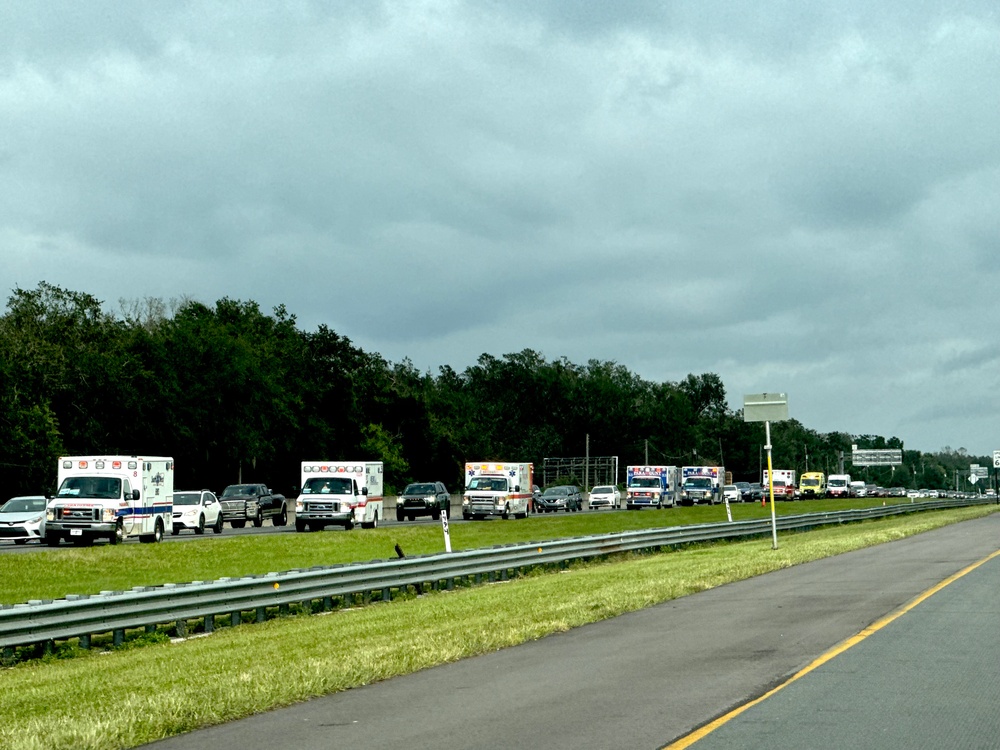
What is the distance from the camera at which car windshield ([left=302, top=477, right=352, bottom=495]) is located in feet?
164

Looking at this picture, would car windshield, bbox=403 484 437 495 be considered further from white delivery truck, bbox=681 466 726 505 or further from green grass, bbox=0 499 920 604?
white delivery truck, bbox=681 466 726 505

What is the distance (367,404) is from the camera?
11338 cm

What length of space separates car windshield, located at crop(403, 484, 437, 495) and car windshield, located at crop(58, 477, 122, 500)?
24865mm

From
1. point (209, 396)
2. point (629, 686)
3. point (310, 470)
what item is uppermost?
point (209, 396)

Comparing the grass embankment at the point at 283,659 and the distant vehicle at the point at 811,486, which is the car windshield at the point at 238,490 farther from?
the distant vehicle at the point at 811,486

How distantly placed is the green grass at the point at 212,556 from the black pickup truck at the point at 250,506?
8.19 metres

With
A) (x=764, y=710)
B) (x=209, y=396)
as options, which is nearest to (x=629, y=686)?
(x=764, y=710)

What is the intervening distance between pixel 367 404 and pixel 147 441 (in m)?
36.3

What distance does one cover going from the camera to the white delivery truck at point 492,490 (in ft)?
204

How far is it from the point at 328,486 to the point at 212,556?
1385 cm

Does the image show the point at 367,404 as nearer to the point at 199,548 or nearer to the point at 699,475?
the point at 699,475

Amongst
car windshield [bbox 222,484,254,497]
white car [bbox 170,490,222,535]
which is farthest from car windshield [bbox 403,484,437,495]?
white car [bbox 170,490,222,535]

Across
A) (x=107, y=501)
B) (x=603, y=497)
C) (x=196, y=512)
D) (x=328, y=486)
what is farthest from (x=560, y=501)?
(x=107, y=501)

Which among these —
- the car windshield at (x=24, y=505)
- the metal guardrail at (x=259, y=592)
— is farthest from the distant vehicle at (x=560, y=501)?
the metal guardrail at (x=259, y=592)
